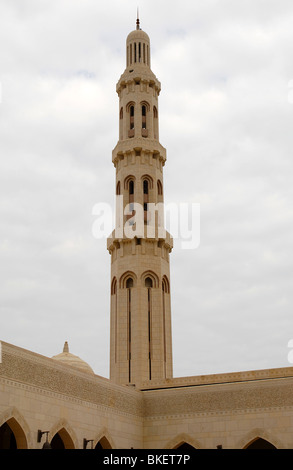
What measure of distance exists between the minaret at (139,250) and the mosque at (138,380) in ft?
0.16

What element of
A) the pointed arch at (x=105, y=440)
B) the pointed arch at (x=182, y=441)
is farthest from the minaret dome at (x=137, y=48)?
the pointed arch at (x=105, y=440)

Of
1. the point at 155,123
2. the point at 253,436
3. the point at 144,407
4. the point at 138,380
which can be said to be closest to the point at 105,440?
the point at 144,407

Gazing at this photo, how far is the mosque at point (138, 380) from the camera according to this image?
17.7m

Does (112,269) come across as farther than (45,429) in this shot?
Yes

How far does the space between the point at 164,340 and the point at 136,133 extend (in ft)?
34.8

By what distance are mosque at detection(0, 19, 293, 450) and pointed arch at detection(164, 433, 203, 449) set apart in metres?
0.03

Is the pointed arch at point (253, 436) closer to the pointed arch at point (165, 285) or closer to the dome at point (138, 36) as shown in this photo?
the pointed arch at point (165, 285)

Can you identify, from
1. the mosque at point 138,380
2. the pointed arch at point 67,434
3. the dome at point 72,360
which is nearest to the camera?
the mosque at point 138,380

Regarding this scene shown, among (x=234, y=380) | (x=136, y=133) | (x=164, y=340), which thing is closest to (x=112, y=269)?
(x=164, y=340)

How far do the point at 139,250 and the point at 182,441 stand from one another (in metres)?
9.78

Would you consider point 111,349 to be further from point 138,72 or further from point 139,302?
point 138,72

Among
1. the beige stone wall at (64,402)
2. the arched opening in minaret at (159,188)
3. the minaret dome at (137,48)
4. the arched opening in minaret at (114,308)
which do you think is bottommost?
the beige stone wall at (64,402)

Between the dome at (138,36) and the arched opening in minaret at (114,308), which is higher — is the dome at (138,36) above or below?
above

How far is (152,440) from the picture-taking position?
22.0 m
